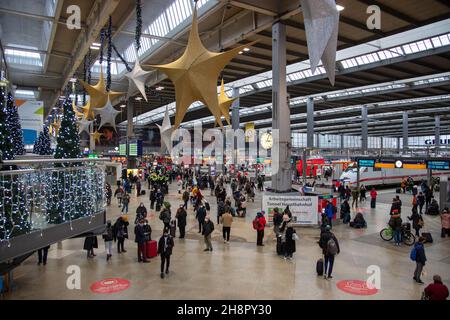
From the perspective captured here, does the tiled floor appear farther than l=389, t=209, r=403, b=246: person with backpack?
No

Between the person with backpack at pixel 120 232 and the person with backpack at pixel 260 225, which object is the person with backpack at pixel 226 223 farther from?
the person with backpack at pixel 120 232

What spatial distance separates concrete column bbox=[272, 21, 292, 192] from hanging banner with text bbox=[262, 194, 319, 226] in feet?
5.70

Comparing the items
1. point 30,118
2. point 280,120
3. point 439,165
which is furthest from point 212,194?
point 439,165

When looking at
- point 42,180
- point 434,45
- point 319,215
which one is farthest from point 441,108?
point 42,180

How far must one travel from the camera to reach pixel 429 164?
1891cm

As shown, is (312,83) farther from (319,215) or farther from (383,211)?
(319,215)

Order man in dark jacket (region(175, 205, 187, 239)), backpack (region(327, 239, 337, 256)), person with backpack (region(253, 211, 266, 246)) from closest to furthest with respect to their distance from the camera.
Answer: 1. backpack (region(327, 239, 337, 256))
2. person with backpack (region(253, 211, 266, 246))
3. man in dark jacket (region(175, 205, 187, 239))

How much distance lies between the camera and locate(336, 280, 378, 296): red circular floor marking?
8156 millimetres

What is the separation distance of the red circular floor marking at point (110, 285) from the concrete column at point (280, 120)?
10112 mm

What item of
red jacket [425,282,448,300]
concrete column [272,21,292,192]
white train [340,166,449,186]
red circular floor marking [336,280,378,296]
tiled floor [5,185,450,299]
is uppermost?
concrete column [272,21,292,192]

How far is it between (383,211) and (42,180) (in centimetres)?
1911

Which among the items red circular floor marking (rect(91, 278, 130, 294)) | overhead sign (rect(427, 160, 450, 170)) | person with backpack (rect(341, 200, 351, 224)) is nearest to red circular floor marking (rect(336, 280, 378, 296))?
red circular floor marking (rect(91, 278, 130, 294))

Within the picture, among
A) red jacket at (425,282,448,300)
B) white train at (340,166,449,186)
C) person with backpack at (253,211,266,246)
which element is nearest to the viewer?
red jacket at (425,282,448,300)

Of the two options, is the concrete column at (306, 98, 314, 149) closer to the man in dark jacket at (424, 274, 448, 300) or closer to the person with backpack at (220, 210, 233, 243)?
the person with backpack at (220, 210, 233, 243)
